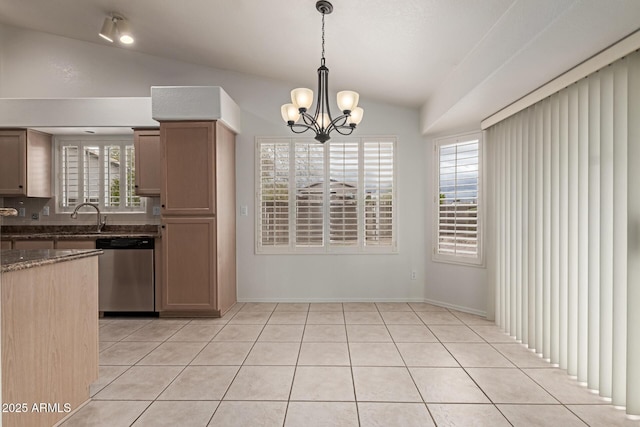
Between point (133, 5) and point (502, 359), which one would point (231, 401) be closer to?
point (502, 359)

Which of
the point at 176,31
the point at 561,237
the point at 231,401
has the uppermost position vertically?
the point at 176,31

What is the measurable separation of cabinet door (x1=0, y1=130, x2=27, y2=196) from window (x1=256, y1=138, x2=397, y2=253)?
2837mm

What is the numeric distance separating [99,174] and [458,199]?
470cm

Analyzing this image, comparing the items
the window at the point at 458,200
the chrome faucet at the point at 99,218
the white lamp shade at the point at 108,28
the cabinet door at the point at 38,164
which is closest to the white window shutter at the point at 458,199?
the window at the point at 458,200

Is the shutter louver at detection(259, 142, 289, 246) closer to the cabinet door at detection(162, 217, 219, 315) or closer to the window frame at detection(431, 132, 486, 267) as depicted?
the cabinet door at detection(162, 217, 219, 315)

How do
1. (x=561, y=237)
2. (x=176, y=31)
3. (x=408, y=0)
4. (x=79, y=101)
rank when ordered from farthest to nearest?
(x=79, y=101)
(x=176, y=31)
(x=561, y=237)
(x=408, y=0)

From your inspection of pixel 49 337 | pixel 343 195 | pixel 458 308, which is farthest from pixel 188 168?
pixel 458 308

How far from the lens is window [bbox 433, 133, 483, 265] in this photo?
3.78 m

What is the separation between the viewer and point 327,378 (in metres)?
2.35

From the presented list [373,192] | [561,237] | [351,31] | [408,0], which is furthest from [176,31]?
[561,237]

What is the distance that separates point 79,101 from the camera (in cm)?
383

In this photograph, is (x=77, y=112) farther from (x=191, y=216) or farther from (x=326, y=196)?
(x=326, y=196)

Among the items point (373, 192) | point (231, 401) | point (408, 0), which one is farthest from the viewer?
point (373, 192)

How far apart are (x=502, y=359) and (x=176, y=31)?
450 cm
